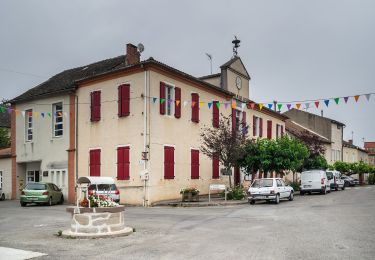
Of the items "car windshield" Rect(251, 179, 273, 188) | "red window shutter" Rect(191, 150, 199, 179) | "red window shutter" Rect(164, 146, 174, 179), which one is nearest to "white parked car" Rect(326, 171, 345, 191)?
Result: "red window shutter" Rect(191, 150, 199, 179)

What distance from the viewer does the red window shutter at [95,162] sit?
91.0 feet

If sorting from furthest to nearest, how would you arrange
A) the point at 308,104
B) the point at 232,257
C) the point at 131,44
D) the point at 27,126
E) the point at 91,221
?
the point at 27,126, the point at 131,44, the point at 308,104, the point at 91,221, the point at 232,257

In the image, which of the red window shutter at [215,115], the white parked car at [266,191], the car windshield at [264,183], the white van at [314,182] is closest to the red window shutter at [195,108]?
the red window shutter at [215,115]

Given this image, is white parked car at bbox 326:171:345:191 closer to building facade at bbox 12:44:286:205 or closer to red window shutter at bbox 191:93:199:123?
building facade at bbox 12:44:286:205

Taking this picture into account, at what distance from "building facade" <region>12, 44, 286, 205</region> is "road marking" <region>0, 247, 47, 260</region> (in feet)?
48.9

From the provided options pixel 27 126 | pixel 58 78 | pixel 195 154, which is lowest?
pixel 195 154

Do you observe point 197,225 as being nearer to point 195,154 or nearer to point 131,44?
point 195,154

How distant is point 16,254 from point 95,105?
63.4ft

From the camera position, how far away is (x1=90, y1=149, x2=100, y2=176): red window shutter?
91.0ft

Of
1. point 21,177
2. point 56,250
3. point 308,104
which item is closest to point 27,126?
point 21,177

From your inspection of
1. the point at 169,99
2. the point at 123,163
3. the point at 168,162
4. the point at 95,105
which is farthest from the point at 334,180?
the point at 95,105

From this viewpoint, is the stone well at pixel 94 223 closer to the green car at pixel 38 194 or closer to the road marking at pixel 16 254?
the road marking at pixel 16 254

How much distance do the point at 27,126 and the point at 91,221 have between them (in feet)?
74.0

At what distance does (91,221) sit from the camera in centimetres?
1216
